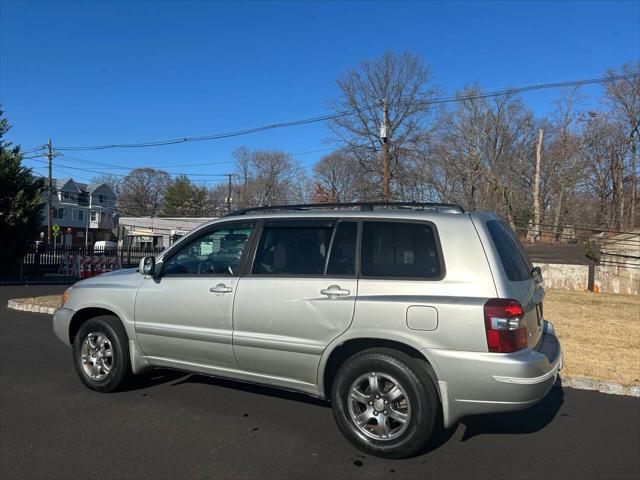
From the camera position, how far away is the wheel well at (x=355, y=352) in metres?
3.55

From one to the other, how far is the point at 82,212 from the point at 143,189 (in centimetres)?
1598

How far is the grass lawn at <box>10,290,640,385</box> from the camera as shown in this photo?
612 centimetres

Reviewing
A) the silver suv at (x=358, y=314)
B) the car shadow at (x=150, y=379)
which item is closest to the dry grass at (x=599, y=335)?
the silver suv at (x=358, y=314)

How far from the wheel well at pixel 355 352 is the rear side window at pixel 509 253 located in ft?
2.90

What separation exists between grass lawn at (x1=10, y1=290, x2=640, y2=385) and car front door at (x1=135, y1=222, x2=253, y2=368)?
4.31 metres

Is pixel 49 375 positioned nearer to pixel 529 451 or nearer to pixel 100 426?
pixel 100 426

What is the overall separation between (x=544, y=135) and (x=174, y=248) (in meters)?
43.0

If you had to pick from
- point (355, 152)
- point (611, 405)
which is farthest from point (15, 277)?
point (355, 152)

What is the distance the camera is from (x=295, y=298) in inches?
154

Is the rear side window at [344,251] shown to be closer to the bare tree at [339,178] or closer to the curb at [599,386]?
the curb at [599,386]

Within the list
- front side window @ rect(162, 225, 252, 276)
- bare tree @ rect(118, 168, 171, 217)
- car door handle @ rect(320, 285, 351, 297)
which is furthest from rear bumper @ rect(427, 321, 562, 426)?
bare tree @ rect(118, 168, 171, 217)

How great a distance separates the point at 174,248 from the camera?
472 centimetres

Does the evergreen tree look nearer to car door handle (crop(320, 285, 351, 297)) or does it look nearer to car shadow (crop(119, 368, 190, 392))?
car shadow (crop(119, 368, 190, 392))

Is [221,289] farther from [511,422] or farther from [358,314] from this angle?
[511,422]
